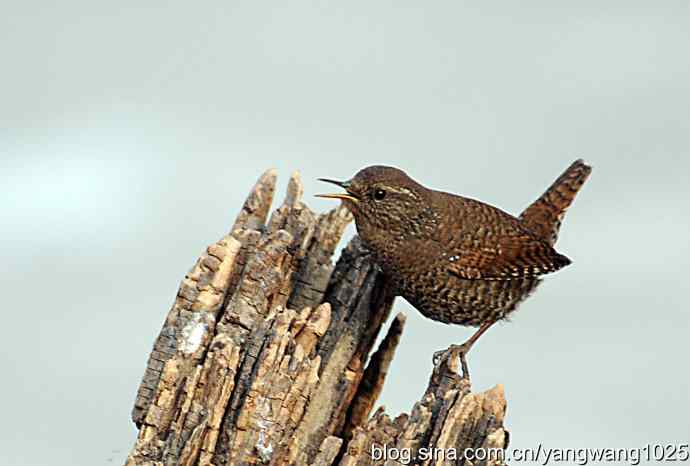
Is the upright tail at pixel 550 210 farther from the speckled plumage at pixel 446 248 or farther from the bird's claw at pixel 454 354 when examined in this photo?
the bird's claw at pixel 454 354

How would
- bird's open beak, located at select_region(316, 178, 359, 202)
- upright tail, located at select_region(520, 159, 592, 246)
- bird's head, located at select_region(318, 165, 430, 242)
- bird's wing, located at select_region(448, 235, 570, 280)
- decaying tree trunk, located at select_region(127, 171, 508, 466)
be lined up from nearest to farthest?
decaying tree trunk, located at select_region(127, 171, 508, 466)
bird's open beak, located at select_region(316, 178, 359, 202)
bird's head, located at select_region(318, 165, 430, 242)
bird's wing, located at select_region(448, 235, 570, 280)
upright tail, located at select_region(520, 159, 592, 246)

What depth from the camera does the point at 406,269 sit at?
6.34 meters

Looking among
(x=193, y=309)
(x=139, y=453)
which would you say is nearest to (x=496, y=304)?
(x=193, y=309)

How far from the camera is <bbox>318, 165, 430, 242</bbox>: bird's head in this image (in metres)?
6.25

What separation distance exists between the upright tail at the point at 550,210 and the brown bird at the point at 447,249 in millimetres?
203

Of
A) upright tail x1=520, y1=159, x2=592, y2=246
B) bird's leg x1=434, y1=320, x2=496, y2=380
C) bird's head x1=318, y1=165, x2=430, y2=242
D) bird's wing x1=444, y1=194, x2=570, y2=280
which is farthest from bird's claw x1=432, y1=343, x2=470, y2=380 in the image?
upright tail x1=520, y1=159, x2=592, y2=246

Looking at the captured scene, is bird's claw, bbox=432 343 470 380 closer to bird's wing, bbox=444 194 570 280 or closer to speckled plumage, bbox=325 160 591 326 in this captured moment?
speckled plumage, bbox=325 160 591 326

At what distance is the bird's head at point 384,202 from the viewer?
20.5 ft

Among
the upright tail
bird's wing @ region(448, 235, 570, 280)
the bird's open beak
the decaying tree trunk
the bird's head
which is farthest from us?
the upright tail

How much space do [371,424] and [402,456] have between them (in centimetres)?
30

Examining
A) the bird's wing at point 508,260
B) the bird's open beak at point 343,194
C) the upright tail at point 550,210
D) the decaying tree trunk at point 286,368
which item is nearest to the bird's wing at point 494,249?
the bird's wing at point 508,260

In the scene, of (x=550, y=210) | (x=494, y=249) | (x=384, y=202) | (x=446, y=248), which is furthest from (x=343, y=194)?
(x=550, y=210)

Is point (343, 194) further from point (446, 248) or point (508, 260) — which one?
point (508, 260)

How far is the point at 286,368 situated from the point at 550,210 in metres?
2.36
